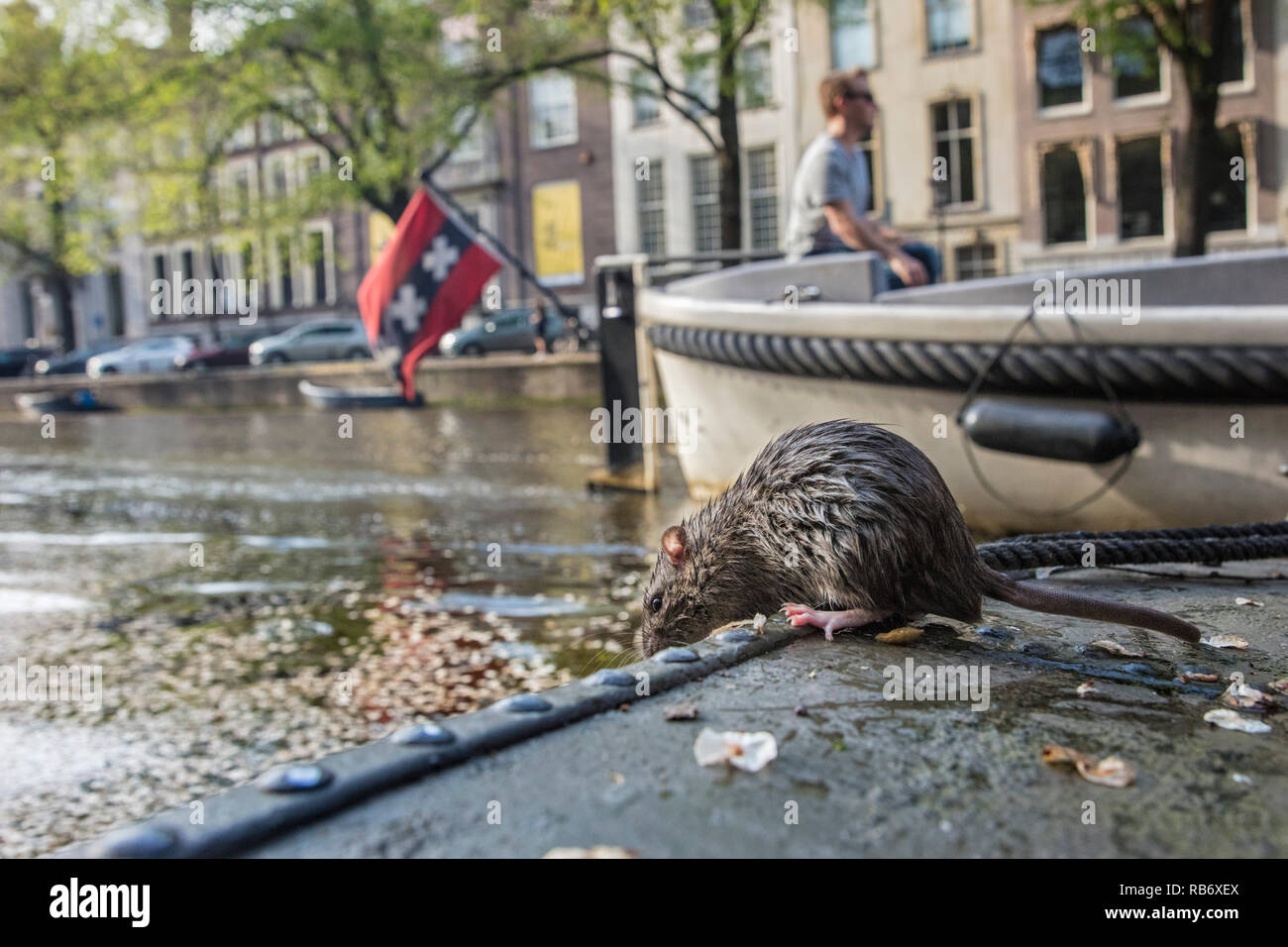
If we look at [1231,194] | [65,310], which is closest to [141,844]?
[1231,194]

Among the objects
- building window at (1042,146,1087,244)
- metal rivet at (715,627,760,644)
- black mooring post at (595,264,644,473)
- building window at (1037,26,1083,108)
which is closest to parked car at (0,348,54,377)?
building window at (1042,146,1087,244)

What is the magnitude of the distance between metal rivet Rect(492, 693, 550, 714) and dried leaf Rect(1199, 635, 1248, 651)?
1.40 m

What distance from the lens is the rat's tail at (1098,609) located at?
2.15m

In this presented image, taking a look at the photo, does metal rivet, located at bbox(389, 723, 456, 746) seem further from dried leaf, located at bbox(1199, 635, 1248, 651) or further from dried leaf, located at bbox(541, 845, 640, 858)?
dried leaf, located at bbox(1199, 635, 1248, 651)

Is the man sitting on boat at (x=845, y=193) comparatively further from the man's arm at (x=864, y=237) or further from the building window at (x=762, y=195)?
the building window at (x=762, y=195)

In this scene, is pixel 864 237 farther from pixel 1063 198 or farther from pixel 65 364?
pixel 65 364

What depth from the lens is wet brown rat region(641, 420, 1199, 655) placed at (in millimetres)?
2215

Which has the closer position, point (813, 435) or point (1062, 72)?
point (813, 435)

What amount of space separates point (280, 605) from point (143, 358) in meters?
31.1

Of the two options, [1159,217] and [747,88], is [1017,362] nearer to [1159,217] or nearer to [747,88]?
[747,88]

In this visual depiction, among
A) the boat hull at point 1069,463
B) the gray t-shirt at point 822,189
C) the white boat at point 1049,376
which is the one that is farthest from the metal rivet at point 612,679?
the gray t-shirt at point 822,189
